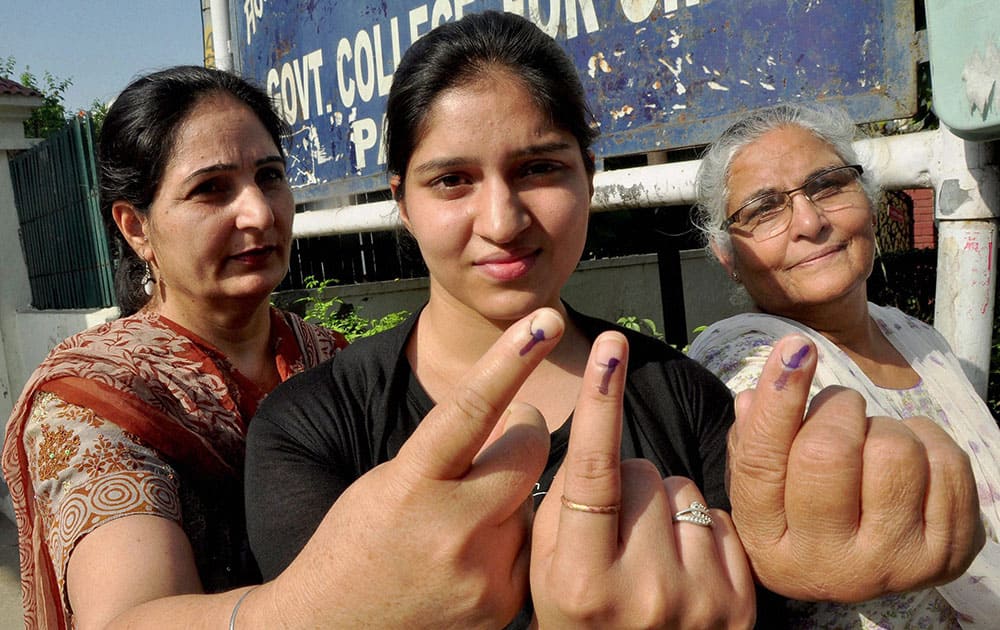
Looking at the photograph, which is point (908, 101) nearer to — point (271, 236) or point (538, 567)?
point (271, 236)

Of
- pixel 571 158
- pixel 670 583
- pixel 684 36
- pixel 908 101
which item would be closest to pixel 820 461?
pixel 670 583

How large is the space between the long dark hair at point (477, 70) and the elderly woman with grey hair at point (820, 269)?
2.25 ft

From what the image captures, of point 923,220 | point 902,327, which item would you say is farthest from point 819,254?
point 923,220

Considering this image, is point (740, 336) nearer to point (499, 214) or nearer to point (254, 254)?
point (499, 214)

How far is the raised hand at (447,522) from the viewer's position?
80 cm

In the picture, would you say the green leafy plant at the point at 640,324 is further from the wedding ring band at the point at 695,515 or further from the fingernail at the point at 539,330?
the fingernail at the point at 539,330

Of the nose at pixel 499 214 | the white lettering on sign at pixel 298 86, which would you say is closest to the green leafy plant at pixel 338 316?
the white lettering on sign at pixel 298 86

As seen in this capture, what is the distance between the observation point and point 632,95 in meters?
2.64

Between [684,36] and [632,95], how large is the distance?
25 centimetres

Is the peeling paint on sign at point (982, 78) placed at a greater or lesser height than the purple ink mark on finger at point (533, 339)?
greater

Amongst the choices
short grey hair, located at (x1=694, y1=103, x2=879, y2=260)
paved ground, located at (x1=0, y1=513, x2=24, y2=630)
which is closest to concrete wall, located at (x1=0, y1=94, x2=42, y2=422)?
paved ground, located at (x1=0, y1=513, x2=24, y2=630)

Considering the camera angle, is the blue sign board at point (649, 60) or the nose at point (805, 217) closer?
the nose at point (805, 217)

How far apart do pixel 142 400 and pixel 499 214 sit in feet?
2.54

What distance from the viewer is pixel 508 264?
1277 millimetres
